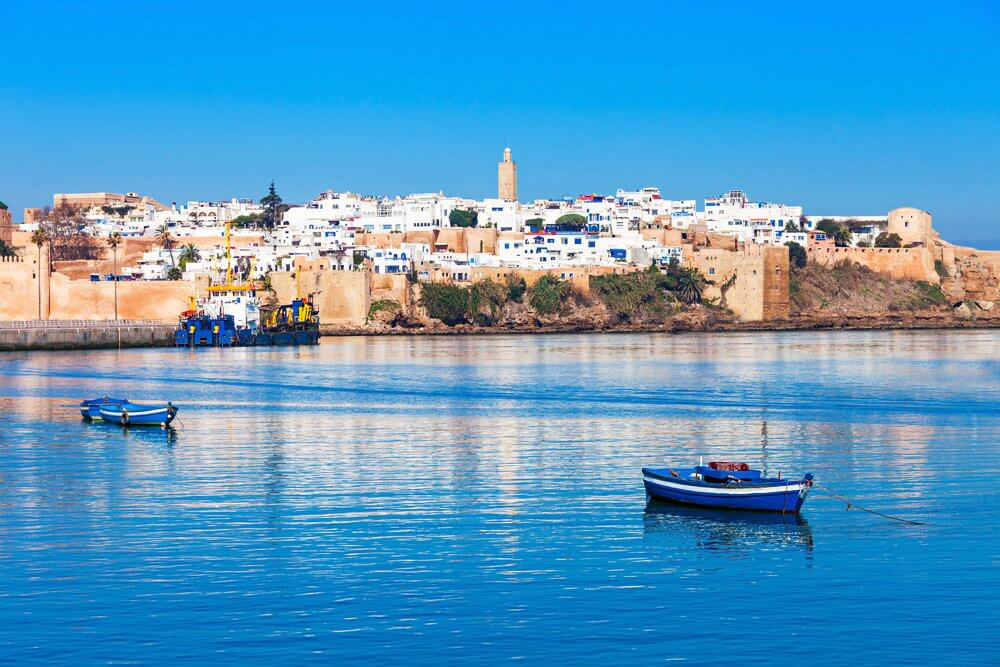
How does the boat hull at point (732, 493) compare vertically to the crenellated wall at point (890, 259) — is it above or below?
below

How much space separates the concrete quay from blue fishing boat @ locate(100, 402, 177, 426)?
27563mm

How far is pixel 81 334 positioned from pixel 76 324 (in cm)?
379

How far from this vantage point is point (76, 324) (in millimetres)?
54812

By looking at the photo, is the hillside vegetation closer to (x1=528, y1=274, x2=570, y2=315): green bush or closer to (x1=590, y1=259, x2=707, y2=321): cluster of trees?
(x1=590, y1=259, x2=707, y2=321): cluster of trees

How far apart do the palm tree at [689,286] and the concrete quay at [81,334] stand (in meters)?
27.8

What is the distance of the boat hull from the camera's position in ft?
46.2

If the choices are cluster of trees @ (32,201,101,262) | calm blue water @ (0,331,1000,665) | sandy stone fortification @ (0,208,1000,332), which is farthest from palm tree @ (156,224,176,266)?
calm blue water @ (0,331,1000,665)

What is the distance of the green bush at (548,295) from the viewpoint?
68312mm

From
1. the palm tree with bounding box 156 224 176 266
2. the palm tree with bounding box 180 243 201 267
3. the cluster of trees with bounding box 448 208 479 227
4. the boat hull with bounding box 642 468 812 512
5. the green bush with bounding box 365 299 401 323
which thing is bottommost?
the boat hull with bounding box 642 468 812 512

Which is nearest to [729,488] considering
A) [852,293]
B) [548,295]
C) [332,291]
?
[332,291]

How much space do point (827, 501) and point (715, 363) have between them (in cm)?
2685

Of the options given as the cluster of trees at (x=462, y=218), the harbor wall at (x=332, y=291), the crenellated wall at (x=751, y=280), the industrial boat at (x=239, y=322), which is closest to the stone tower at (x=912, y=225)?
the crenellated wall at (x=751, y=280)

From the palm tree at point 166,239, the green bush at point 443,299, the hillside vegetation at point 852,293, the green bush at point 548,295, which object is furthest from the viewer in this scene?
the hillside vegetation at point 852,293

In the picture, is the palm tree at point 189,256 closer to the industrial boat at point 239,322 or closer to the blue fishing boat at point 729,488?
the industrial boat at point 239,322
